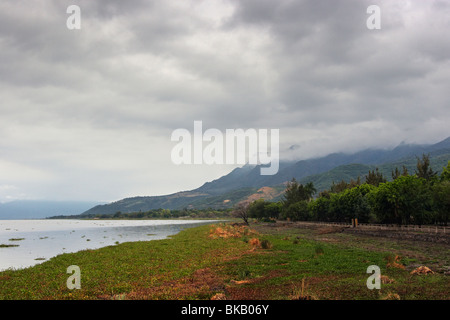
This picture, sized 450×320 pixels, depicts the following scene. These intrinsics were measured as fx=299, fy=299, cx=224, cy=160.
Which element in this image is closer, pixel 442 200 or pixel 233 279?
pixel 233 279

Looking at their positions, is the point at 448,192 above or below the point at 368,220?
above

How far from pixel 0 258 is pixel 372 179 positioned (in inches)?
5247

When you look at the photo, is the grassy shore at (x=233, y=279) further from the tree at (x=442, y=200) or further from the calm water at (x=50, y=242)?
the tree at (x=442, y=200)

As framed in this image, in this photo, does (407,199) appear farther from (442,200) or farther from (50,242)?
(50,242)

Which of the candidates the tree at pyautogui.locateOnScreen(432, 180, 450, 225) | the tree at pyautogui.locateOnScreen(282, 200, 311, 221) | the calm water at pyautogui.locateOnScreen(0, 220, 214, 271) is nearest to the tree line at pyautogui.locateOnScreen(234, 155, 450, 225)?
the tree at pyautogui.locateOnScreen(432, 180, 450, 225)

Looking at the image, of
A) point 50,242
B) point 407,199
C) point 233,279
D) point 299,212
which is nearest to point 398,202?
point 407,199

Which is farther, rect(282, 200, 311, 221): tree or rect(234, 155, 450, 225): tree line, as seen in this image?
Answer: rect(282, 200, 311, 221): tree

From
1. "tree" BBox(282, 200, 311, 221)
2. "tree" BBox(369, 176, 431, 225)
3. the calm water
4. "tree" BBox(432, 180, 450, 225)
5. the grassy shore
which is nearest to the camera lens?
the grassy shore

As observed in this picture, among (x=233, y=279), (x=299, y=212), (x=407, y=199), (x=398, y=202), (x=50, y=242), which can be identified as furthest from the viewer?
(x=299, y=212)

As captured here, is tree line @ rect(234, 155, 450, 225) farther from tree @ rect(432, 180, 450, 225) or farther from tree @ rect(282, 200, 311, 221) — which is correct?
tree @ rect(282, 200, 311, 221)
